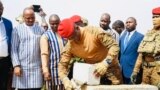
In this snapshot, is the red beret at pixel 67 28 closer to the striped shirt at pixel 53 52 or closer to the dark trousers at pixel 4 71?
the striped shirt at pixel 53 52

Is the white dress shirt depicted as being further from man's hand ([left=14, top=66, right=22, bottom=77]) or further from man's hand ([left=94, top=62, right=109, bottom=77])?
man's hand ([left=94, top=62, right=109, bottom=77])

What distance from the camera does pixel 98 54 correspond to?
215 inches

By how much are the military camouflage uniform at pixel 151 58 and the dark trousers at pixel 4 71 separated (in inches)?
76.5

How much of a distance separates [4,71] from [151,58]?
2.20 metres

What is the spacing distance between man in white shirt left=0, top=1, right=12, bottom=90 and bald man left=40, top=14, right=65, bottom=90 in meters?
0.52

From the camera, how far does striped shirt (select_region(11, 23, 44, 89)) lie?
6.38 meters

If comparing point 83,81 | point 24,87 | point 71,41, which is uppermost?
point 71,41

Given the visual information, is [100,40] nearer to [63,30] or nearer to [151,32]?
[63,30]

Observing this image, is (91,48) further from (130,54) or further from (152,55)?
(130,54)

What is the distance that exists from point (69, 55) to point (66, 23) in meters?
0.67

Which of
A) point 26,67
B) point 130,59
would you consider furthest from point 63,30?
point 130,59

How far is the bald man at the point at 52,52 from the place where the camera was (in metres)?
6.35

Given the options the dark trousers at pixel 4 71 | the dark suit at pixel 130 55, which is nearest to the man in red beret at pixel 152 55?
the dark suit at pixel 130 55

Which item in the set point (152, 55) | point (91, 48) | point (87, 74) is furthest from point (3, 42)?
point (152, 55)
